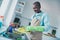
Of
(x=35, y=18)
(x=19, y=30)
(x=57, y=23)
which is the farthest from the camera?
(x=57, y=23)

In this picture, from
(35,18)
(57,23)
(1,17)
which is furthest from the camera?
(57,23)

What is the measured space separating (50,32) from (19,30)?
0.79 metres

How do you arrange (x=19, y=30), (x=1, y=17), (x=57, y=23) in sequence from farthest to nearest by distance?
1. (x=57, y=23)
2. (x=1, y=17)
3. (x=19, y=30)

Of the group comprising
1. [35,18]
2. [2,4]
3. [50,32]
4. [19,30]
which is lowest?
[50,32]

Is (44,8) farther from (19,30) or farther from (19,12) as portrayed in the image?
(19,30)

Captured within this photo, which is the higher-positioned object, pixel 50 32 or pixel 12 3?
pixel 12 3

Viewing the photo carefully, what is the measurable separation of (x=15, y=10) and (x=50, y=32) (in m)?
0.59

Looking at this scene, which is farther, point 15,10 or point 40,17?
point 15,10

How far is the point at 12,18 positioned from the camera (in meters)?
2.04

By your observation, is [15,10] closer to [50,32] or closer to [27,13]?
[27,13]

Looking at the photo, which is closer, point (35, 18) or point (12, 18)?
point (35, 18)

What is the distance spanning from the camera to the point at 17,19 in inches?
77.8

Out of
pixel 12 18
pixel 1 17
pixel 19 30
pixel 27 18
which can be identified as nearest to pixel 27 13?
pixel 27 18

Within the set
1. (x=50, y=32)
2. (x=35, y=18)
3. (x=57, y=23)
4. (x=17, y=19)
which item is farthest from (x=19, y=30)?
(x=57, y=23)
